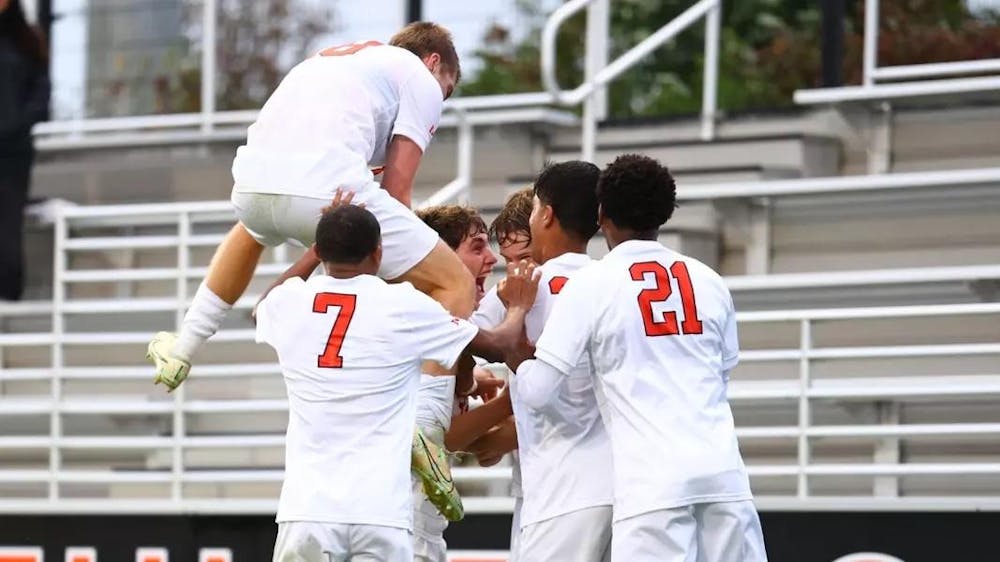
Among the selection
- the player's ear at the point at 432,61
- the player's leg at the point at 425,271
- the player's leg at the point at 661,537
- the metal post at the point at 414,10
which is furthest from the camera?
the metal post at the point at 414,10

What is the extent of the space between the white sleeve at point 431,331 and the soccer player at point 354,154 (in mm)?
439

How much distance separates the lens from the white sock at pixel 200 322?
24.3 feet

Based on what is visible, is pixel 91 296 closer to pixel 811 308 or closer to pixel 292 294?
pixel 811 308

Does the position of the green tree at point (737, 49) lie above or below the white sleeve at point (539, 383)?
above

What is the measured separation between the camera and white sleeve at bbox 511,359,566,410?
247 inches

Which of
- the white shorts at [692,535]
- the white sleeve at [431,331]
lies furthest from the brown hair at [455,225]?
the white shorts at [692,535]

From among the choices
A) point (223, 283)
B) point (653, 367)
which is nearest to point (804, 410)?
point (223, 283)

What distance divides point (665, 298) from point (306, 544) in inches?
51.6

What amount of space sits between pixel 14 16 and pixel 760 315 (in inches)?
194

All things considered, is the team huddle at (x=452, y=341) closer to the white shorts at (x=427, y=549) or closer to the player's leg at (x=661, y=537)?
the player's leg at (x=661, y=537)

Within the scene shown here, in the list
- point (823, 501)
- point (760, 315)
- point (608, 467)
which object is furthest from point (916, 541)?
point (608, 467)

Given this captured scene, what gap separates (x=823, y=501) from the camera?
31.6 ft

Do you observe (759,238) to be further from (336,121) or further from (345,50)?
(336,121)

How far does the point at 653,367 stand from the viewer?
6.23 metres
